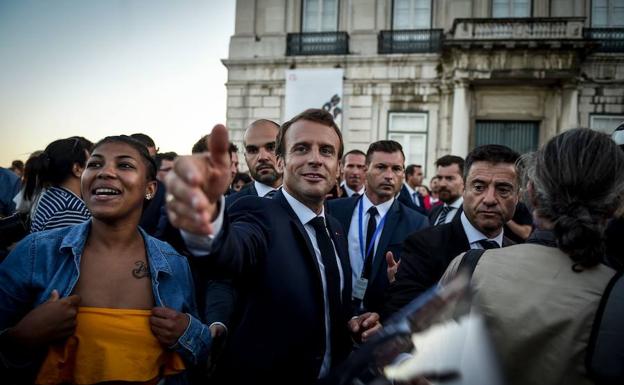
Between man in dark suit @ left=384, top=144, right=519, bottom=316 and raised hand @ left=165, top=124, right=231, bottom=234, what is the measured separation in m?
1.50

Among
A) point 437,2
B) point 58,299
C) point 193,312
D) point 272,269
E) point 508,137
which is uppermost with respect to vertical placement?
point 437,2

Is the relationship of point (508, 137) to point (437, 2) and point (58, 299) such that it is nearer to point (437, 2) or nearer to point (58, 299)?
point (437, 2)

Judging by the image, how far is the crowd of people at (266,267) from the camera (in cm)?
138

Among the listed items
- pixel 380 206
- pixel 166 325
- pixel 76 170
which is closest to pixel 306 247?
pixel 166 325

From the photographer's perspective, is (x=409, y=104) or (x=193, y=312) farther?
(x=409, y=104)

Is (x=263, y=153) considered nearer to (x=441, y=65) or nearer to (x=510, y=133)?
(x=441, y=65)

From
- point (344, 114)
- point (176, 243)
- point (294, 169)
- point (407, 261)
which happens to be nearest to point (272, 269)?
point (294, 169)

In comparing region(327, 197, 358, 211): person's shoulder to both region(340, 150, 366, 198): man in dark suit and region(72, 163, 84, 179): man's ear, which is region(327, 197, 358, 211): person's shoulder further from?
region(72, 163, 84, 179): man's ear

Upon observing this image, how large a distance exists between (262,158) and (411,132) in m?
12.1

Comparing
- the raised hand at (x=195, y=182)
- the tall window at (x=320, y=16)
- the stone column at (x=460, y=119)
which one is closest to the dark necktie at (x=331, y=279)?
the raised hand at (x=195, y=182)

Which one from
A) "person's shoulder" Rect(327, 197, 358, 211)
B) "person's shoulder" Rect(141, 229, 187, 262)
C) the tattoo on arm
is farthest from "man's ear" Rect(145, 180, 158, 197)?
"person's shoulder" Rect(327, 197, 358, 211)

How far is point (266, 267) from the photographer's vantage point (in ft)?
6.40

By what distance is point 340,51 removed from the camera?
1582cm

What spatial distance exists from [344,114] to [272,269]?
14.1m
